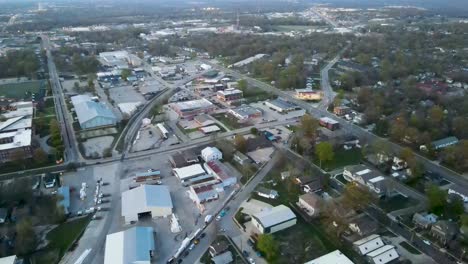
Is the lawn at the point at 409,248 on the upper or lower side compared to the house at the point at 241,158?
lower

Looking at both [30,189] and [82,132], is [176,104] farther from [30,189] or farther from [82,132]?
[30,189]

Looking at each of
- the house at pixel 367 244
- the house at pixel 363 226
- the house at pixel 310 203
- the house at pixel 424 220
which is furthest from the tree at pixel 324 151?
the house at pixel 367 244

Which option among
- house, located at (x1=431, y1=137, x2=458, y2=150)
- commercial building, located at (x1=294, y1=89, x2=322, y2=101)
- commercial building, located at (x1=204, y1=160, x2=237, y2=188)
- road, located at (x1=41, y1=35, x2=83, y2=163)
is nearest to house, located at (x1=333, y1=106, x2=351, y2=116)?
commercial building, located at (x1=294, y1=89, x2=322, y2=101)

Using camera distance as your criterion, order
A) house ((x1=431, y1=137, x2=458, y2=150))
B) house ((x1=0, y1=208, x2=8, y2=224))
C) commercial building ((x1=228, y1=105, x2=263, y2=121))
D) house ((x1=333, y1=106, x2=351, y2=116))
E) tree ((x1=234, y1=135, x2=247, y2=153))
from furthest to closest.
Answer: house ((x1=333, y1=106, x2=351, y2=116)) → commercial building ((x1=228, y1=105, x2=263, y2=121)) → tree ((x1=234, y1=135, x2=247, y2=153)) → house ((x1=431, y1=137, x2=458, y2=150)) → house ((x1=0, y1=208, x2=8, y2=224))

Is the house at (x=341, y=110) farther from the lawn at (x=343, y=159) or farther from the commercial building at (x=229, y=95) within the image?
the commercial building at (x=229, y=95)

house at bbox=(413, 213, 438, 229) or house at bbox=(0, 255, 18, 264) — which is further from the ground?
house at bbox=(0, 255, 18, 264)

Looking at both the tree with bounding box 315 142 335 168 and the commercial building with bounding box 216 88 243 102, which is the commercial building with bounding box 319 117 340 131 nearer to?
the tree with bounding box 315 142 335 168

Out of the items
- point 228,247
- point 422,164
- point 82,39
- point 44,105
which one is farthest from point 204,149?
point 82,39
